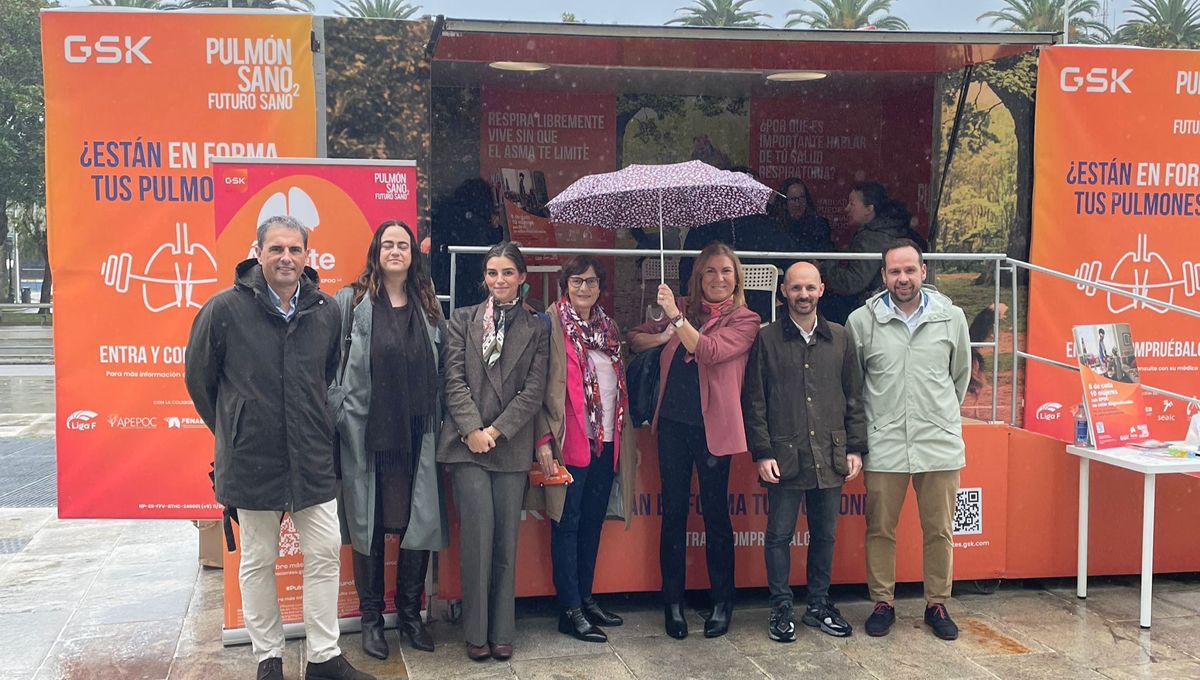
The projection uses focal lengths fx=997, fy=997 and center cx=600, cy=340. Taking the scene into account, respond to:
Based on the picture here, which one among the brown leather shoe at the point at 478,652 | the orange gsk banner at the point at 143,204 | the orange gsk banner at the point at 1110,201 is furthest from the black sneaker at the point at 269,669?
the orange gsk banner at the point at 1110,201

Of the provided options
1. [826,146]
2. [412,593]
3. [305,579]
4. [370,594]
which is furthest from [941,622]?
[826,146]

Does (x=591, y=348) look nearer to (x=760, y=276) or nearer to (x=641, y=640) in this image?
(x=760, y=276)

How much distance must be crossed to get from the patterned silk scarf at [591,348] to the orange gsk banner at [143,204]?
Answer: 1.88 meters

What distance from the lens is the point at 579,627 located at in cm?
489

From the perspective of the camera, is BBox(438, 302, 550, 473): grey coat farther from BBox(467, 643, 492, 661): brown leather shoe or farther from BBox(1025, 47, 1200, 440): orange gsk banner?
BBox(1025, 47, 1200, 440): orange gsk banner

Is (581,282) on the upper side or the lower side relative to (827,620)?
upper

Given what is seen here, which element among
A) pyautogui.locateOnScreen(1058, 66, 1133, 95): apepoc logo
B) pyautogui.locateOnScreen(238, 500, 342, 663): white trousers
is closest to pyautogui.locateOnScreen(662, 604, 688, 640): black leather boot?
pyautogui.locateOnScreen(238, 500, 342, 663): white trousers

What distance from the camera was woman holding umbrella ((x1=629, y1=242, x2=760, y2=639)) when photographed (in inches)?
187

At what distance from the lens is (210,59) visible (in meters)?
5.46

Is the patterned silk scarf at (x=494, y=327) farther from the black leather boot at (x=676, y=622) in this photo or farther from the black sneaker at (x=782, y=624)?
the black sneaker at (x=782, y=624)

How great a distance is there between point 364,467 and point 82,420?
83.4 inches

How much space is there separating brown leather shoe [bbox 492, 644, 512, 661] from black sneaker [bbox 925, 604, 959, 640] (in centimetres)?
211

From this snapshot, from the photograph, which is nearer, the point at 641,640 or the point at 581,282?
the point at 581,282

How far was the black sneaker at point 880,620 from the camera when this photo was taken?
493 centimetres
